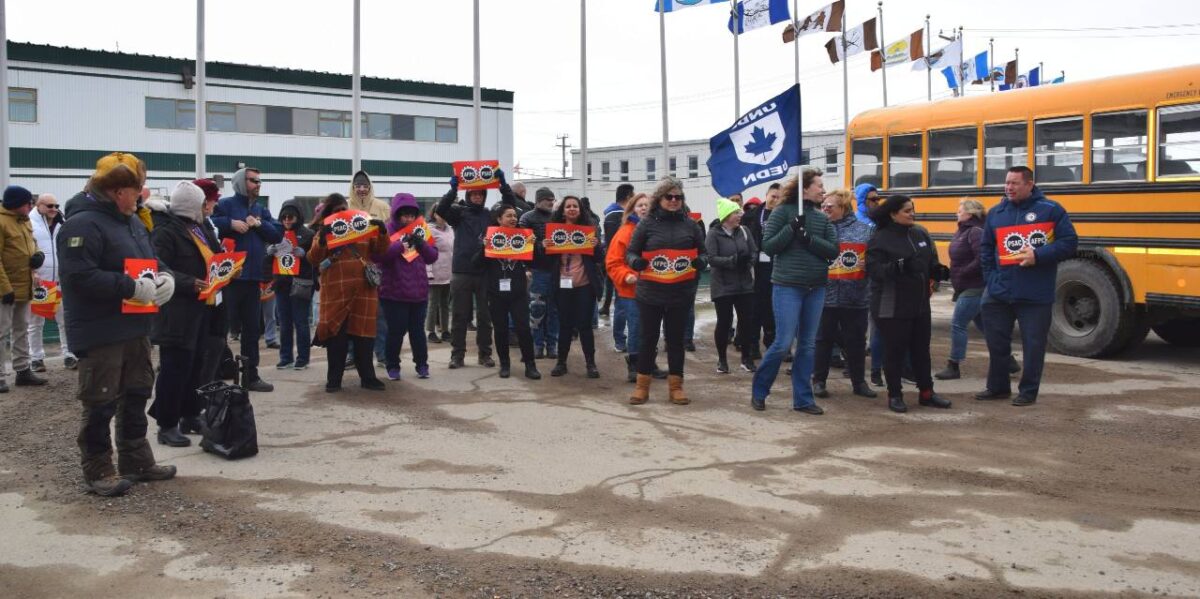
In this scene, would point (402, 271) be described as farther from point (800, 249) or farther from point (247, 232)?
point (800, 249)

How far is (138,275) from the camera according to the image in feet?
19.2

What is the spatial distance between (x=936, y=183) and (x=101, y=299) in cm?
1100

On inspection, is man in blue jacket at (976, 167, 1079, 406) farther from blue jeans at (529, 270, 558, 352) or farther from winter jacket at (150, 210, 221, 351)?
winter jacket at (150, 210, 221, 351)

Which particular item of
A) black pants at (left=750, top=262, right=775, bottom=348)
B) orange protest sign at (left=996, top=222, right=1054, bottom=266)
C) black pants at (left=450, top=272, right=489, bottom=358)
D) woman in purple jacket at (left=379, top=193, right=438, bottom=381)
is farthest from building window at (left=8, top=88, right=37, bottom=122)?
orange protest sign at (left=996, top=222, right=1054, bottom=266)

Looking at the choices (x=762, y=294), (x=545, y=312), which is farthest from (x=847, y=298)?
(x=545, y=312)

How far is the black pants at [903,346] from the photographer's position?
28.5ft

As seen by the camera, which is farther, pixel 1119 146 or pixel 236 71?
pixel 236 71

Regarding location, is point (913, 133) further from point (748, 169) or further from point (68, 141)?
point (68, 141)

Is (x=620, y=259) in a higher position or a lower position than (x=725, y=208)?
lower

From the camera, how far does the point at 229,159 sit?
3728 cm

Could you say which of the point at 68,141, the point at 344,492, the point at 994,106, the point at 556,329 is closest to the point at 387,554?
the point at 344,492

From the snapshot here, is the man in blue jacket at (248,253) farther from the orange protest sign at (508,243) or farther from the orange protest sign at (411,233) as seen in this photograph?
the orange protest sign at (508,243)

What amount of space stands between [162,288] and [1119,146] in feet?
34.0

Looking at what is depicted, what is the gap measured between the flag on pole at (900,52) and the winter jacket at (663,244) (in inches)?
1130
